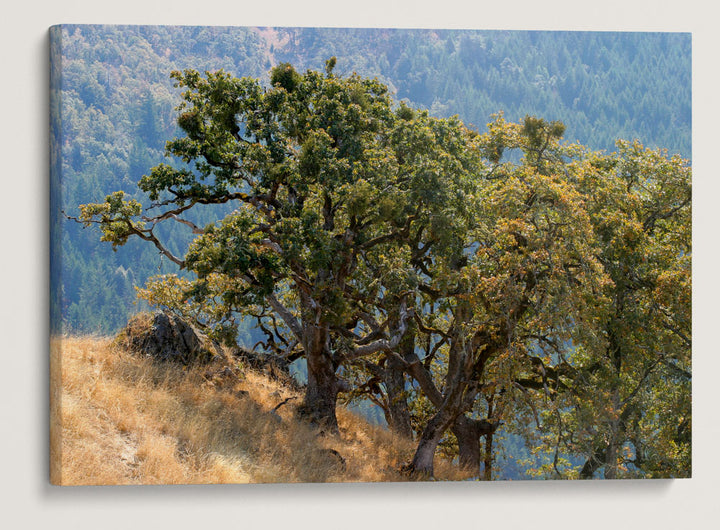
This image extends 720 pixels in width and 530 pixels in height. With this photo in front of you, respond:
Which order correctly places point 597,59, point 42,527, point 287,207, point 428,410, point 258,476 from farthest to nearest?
point 428,410 → point 287,207 → point 597,59 → point 258,476 → point 42,527

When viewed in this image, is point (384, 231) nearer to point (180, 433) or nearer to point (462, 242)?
point (462, 242)

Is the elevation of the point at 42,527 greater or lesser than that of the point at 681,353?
lesser

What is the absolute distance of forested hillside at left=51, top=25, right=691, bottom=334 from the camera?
7.05 metres

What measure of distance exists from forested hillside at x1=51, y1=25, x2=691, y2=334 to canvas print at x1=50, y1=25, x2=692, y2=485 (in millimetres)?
24

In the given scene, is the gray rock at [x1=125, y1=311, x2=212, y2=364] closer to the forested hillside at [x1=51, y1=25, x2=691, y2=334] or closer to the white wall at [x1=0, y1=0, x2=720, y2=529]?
the forested hillside at [x1=51, y1=25, x2=691, y2=334]

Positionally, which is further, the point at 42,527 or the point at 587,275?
the point at 587,275

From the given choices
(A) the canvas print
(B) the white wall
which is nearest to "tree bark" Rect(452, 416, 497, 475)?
(A) the canvas print

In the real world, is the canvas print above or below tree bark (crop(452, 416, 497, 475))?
above

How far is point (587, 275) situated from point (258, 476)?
3664 mm

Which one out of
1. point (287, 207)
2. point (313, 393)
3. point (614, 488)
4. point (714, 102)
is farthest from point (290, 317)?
point (714, 102)

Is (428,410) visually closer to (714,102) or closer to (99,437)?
(99,437)

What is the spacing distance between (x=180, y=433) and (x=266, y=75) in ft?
12.4

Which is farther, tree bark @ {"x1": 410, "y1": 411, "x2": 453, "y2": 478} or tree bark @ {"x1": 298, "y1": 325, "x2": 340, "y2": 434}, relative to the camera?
tree bark @ {"x1": 298, "y1": 325, "x2": 340, "y2": 434}

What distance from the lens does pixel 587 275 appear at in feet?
24.5
